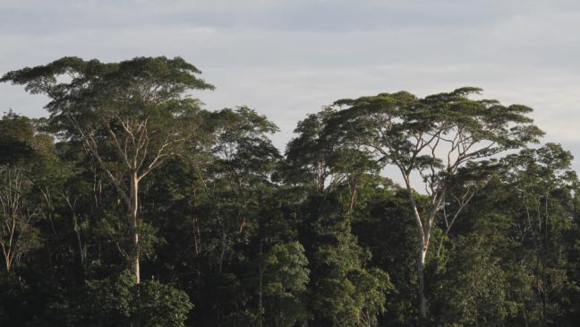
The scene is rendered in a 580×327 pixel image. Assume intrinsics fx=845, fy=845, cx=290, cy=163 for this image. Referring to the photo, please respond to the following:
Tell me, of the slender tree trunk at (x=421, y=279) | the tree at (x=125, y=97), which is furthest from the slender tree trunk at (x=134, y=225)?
the slender tree trunk at (x=421, y=279)

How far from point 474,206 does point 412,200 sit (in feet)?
27.8

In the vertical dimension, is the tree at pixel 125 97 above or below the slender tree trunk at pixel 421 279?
above

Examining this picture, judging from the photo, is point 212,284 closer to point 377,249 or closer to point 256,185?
point 256,185

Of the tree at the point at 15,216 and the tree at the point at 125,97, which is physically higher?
the tree at the point at 125,97

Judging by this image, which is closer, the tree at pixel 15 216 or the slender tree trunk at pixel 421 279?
the slender tree trunk at pixel 421 279

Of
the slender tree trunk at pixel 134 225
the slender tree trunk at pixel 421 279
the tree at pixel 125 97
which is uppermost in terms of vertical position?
the tree at pixel 125 97

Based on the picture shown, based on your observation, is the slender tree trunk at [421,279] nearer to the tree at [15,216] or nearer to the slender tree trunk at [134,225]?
the slender tree trunk at [134,225]

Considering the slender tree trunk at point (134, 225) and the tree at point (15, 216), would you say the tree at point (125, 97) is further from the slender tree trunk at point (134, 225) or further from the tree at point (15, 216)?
the tree at point (15, 216)

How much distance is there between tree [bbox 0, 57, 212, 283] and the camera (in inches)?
1387

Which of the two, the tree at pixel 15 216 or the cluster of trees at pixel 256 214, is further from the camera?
the tree at pixel 15 216

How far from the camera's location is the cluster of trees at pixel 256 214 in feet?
116

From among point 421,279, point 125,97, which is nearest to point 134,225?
point 125,97

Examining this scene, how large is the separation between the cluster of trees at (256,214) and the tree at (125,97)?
0.24ft

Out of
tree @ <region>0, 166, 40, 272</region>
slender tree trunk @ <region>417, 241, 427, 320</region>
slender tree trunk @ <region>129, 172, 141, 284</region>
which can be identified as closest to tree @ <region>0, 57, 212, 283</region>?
slender tree trunk @ <region>129, 172, 141, 284</region>
